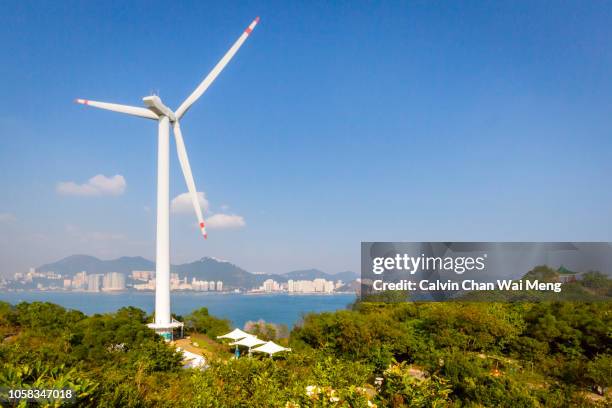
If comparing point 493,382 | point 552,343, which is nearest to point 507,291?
point 552,343

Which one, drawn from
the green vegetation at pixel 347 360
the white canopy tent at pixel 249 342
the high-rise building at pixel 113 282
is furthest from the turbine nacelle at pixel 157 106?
the high-rise building at pixel 113 282

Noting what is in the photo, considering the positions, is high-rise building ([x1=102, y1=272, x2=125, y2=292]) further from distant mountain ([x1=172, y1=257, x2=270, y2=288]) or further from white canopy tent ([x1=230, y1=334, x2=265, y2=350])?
white canopy tent ([x1=230, y1=334, x2=265, y2=350])

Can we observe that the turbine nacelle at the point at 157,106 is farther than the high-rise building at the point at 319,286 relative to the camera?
No

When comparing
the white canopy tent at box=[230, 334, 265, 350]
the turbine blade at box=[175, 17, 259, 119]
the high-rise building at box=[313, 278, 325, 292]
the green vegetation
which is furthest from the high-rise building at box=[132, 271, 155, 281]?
the white canopy tent at box=[230, 334, 265, 350]

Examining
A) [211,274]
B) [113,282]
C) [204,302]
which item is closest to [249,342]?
[204,302]

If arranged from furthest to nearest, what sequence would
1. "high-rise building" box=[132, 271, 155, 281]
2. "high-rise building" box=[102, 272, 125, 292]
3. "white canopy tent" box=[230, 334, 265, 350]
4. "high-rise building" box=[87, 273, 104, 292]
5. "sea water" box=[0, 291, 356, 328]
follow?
1. "high-rise building" box=[132, 271, 155, 281]
2. "high-rise building" box=[87, 273, 104, 292]
3. "high-rise building" box=[102, 272, 125, 292]
4. "sea water" box=[0, 291, 356, 328]
5. "white canopy tent" box=[230, 334, 265, 350]

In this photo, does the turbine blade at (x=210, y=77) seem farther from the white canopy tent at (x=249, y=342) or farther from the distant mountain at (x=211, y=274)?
the distant mountain at (x=211, y=274)

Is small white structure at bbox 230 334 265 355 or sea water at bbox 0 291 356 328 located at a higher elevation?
small white structure at bbox 230 334 265 355
